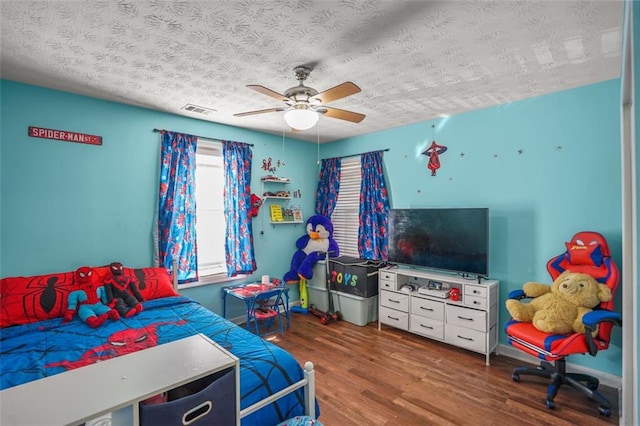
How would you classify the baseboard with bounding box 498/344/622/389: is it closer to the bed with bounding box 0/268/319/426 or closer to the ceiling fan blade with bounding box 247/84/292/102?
the bed with bounding box 0/268/319/426

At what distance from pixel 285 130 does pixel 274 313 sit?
2.42m

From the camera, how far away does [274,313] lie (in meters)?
3.73

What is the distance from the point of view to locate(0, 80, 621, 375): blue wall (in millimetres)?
2619

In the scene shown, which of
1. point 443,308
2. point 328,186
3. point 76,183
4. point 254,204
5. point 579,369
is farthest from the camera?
point 328,186

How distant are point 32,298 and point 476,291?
3888 millimetres

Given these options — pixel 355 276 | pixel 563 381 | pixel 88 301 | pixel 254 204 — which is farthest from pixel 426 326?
pixel 88 301

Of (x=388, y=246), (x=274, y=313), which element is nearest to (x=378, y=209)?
(x=388, y=246)

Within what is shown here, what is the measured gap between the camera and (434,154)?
3.72m

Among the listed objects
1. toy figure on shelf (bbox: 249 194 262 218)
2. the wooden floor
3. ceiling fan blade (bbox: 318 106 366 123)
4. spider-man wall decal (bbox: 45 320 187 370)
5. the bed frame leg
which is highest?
ceiling fan blade (bbox: 318 106 366 123)

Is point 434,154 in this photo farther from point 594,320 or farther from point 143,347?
point 143,347

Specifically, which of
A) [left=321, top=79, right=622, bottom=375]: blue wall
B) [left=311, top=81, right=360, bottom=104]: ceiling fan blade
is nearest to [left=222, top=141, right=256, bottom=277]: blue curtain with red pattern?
[left=311, top=81, right=360, bottom=104]: ceiling fan blade

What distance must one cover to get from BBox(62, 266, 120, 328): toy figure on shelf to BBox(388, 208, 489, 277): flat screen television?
3.00 metres

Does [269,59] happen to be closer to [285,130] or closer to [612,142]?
[285,130]

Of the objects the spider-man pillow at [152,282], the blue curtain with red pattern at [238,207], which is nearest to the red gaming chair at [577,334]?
the blue curtain with red pattern at [238,207]
